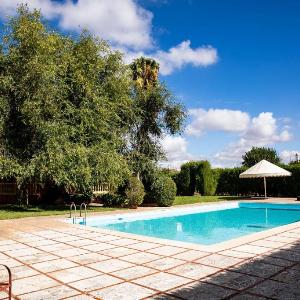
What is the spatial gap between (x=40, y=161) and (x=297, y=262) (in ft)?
40.8

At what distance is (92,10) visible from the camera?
415 inches

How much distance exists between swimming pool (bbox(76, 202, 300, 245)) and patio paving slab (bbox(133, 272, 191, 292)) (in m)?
6.32

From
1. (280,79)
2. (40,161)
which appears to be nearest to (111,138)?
(40,161)

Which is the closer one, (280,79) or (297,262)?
(297,262)

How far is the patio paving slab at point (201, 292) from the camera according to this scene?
4911 mm

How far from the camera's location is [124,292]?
5207mm

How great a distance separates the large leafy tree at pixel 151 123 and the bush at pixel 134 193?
7.48ft

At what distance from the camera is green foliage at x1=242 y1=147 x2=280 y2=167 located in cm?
5475

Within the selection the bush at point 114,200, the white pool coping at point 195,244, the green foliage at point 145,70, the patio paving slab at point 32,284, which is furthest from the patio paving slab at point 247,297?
the green foliage at point 145,70

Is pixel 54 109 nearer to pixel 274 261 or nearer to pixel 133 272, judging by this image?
pixel 133 272

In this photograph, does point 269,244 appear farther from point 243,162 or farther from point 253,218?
point 243,162

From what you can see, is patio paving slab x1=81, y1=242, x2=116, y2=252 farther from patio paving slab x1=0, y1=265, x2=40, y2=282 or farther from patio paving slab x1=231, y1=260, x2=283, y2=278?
patio paving slab x1=231, y1=260, x2=283, y2=278

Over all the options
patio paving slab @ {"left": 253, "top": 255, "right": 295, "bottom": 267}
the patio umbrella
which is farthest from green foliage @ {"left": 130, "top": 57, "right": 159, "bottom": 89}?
patio paving slab @ {"left": 253, "top": 255, "right": 295, "bottom": 267}

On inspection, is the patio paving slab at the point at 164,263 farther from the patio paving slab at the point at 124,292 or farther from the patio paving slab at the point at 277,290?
the patio paving slab at the point at 277,290
